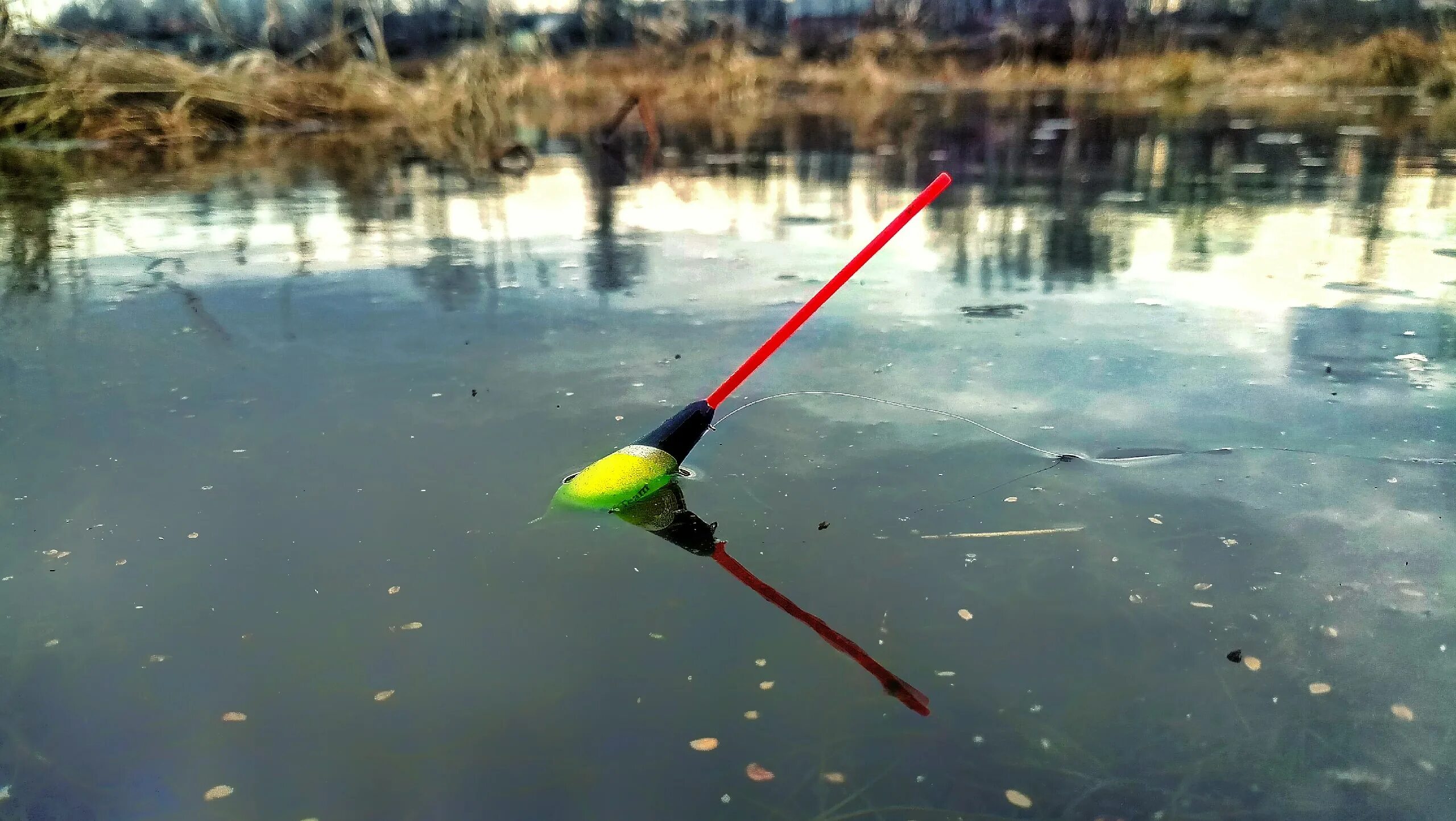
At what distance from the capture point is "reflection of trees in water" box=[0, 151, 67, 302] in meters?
4.45

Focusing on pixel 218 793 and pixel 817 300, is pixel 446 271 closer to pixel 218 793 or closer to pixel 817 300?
pixel 817 300

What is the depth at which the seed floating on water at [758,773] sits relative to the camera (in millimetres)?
1431

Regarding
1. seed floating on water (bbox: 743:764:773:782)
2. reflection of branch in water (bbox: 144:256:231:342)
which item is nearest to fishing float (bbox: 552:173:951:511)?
seed floating on water (bbox: 743:764:773:782)

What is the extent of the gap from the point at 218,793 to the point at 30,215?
600cm

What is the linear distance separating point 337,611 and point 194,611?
254 mm

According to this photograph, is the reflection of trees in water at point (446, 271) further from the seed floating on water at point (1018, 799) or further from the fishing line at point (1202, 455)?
the seed floating on water at point (1018, 799)

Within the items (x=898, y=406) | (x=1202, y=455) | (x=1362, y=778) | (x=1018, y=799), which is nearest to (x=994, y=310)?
(x=898, y=406)

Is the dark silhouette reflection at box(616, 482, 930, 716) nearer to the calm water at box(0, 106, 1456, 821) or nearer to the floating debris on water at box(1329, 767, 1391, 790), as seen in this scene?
the calm water at box(0, 106, 1456, 821)

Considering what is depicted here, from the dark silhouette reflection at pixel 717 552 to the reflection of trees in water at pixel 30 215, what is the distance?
3.21 m

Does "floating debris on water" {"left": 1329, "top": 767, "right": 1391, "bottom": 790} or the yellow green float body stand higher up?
the yellow green float body

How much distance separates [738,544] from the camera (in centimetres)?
209

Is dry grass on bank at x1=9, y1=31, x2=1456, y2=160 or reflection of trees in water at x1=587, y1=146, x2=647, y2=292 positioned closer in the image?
reflection of trees in water at x1=587, y1=146, x2=647, y2=292

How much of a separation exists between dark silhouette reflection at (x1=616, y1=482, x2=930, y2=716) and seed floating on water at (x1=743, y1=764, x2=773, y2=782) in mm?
256

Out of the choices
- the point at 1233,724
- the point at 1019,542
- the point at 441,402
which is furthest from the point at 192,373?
the point at 1233,724
